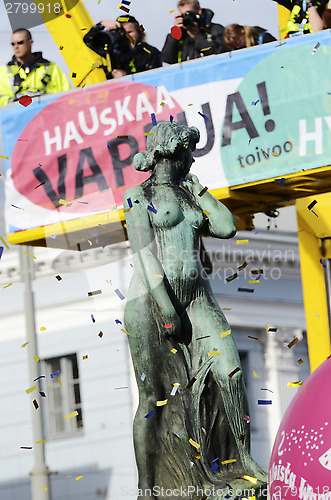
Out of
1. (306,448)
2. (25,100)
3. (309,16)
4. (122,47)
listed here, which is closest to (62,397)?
(25,100)

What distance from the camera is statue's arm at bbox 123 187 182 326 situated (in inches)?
266

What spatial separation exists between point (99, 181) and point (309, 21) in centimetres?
279

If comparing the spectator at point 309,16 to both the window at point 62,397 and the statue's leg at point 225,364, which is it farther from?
the window at point 62,397


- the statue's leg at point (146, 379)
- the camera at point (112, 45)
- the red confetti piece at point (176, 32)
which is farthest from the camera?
the camera at point (112, 45)

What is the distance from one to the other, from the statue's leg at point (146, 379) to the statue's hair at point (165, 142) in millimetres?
794

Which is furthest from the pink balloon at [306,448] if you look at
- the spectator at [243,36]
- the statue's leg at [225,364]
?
the spectator at [243,36]

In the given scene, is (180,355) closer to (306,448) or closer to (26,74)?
(306,448)

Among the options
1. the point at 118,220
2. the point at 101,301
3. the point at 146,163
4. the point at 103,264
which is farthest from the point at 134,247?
the point at 101,301

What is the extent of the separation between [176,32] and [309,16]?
47.2 inches

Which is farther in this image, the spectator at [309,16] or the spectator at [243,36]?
the spectator at [243,36]

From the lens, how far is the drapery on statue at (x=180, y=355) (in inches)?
264

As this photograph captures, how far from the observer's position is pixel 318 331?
11930 millimetres

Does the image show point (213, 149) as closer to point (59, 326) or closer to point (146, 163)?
point (146, 163)

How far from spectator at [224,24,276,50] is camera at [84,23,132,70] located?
0.90 metres
